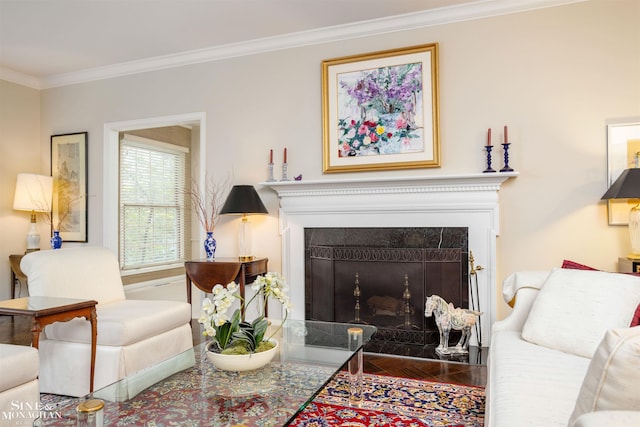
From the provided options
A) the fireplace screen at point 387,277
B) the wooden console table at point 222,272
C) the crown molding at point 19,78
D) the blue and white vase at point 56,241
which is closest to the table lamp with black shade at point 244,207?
the wooden console table at point 222,272

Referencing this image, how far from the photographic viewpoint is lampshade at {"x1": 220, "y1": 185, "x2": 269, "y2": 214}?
11.4 feet

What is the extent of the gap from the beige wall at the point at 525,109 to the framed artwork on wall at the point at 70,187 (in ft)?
6.63

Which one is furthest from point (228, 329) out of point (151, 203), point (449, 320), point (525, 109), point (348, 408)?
point (151, 203)

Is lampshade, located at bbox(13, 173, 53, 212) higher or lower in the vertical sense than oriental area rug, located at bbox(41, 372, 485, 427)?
higher

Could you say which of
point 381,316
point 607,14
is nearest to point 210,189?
point 381,316

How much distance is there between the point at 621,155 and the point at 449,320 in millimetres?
1624

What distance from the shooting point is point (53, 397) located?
7.69 ft

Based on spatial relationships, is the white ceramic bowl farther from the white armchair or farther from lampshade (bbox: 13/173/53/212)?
lampshade (bbox: 13/173/53/212)

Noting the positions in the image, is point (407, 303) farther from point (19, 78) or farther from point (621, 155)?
point (19, 78)

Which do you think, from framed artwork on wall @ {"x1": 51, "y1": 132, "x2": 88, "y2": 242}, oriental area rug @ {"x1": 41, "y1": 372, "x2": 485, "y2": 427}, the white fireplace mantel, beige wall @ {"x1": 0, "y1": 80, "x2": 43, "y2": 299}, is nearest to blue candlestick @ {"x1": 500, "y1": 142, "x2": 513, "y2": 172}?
the white fireplace mantel

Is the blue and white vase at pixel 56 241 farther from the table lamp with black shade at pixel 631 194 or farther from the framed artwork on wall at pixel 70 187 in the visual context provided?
the table lamp with black shade at pixel 631 194

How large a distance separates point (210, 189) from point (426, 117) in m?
2.06

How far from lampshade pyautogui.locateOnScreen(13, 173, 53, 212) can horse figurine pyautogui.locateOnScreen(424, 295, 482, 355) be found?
159 inches

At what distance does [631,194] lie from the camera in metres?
2.59
